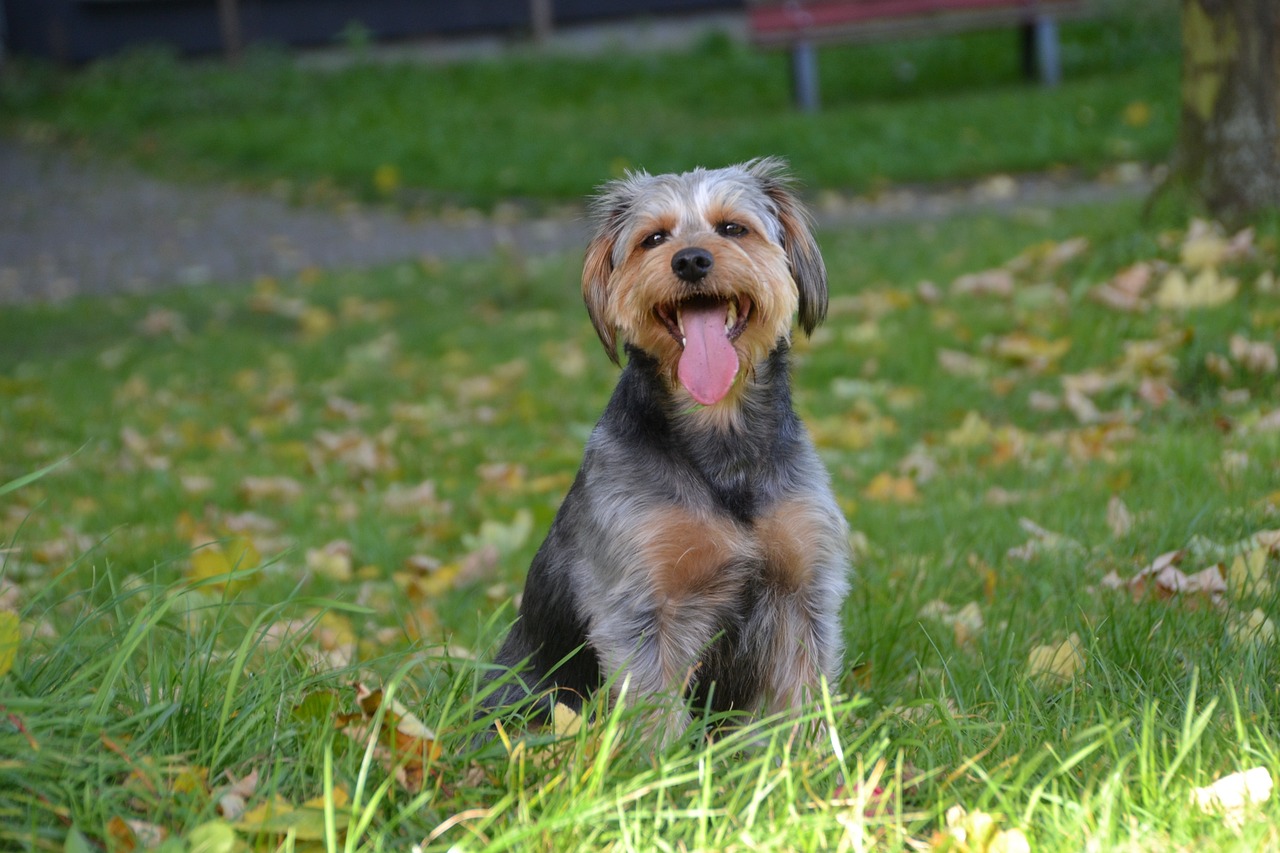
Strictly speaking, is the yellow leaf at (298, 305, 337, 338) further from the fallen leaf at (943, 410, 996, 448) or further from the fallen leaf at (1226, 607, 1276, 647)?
the fallen leaf at (1226, 607, 1276, 647)

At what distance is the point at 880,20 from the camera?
18.9 meters

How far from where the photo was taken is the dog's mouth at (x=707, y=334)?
3.67 meters

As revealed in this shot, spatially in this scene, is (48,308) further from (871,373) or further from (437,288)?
(871,373)

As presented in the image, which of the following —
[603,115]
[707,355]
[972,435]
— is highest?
[603,115]

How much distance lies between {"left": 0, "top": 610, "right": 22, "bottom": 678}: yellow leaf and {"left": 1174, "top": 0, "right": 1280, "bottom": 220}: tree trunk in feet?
23.1

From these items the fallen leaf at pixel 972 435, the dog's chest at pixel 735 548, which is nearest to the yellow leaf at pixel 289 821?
the dog's chest at pixel 735 548

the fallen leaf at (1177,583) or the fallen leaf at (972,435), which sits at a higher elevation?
the fallen leaf at (1177,583)

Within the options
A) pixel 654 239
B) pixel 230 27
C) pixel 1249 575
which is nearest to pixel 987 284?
pixel 1249 575

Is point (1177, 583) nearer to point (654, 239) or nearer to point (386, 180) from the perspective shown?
point (654, 239)

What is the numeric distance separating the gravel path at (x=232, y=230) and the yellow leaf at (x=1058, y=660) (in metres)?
8.49

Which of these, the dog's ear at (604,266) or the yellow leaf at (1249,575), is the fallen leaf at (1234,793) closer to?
the yellow leaf at (1249,575)

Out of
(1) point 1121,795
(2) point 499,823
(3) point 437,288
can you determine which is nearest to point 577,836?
(2) point 499,823

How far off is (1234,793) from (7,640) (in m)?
2.45

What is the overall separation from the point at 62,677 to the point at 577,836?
1.22 metres
